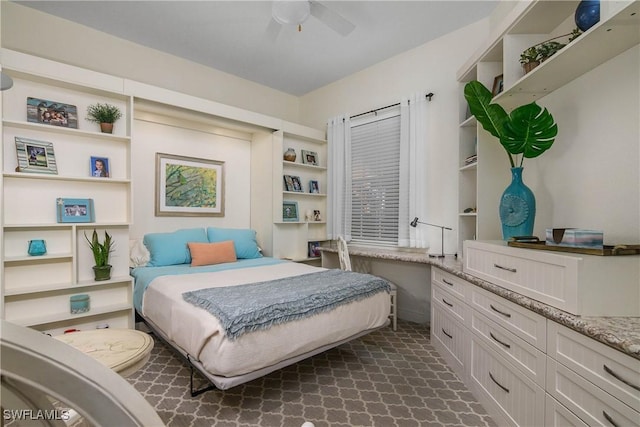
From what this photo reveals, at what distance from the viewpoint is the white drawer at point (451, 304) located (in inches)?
84.2

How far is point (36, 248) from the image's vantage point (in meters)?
2.41

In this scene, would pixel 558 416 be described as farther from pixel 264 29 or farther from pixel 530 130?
pixel 264 29

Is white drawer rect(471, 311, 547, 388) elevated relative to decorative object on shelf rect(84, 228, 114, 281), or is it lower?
lower

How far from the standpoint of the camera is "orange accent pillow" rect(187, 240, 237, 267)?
124 inches

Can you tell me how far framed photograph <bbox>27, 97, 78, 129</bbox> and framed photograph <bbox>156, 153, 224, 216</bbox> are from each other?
89 centimetres

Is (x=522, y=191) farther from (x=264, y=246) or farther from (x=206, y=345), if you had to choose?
(x=264, y=246)

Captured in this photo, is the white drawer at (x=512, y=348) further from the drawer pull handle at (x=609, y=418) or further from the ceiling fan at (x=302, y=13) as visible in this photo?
the ceiling fan at (x=302, y=13)

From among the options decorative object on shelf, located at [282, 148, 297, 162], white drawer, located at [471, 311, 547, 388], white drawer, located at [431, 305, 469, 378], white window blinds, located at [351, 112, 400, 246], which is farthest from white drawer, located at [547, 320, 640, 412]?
decorative object on shelf, located at [282, 148, 297, 162]

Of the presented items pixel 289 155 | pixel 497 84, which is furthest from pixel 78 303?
pixel 497 84

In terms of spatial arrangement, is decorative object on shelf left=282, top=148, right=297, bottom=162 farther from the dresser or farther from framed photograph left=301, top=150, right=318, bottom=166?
the dresser

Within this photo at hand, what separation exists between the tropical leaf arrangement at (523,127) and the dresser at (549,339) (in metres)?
0.62

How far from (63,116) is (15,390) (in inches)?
117

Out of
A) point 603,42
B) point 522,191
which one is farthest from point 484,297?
point 603,42

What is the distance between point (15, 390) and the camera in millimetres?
435
